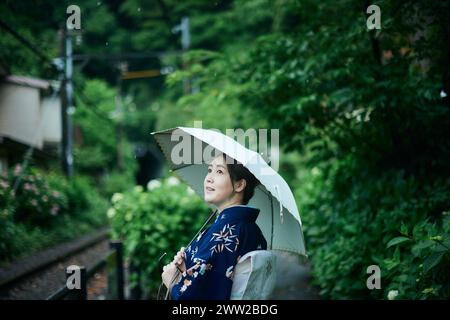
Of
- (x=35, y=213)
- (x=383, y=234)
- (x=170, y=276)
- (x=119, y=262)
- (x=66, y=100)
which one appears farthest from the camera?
(x=66, y=100)

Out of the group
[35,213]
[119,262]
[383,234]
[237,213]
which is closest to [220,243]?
[237,213]

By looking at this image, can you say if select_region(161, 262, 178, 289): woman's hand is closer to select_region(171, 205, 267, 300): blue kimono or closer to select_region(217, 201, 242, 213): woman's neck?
select_region(171, 205, 267, 300): blue kimono

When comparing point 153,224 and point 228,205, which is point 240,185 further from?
point 153,224

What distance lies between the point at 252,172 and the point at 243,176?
0.71ft

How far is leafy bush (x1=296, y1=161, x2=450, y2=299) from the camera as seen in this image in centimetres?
301

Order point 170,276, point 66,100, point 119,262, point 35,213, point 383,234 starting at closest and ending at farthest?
point 170,276 → point 383,234 → point 119,262 → point 35,213 → point 66,100

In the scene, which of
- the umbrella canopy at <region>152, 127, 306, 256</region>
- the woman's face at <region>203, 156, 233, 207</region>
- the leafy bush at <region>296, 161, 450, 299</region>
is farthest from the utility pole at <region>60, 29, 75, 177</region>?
the woman's face at <region>203, 156, 233, 207</region>

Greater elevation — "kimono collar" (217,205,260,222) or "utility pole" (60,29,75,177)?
"utility pole" (60,29,75,177)

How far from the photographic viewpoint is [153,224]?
237 inches

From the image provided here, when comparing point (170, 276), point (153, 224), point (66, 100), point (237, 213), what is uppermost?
point (66, 100)

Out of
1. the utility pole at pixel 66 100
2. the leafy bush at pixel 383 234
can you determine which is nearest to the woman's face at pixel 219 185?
the leafy bush at pixel 383 234

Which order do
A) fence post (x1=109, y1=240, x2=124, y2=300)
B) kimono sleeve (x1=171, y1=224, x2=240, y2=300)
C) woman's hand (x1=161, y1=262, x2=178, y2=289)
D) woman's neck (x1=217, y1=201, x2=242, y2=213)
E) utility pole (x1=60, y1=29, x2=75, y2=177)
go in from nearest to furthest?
1. kimono sleeve (x1=171, y1=224, x2=240, y2=300)
2. woman's hand (x1=161, y1=262, x2=178, y2=289)
3. woman's neck (x1=217, y1=201, x2=242, y2=213)
4. fence post (x1=109, y1=240, x2=124, y2=300)
5. utility pole (x1=60, y1=29, x2=75, y2=177)

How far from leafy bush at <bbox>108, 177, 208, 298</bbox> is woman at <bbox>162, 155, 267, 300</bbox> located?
3.44m
